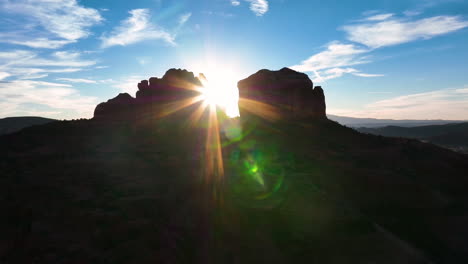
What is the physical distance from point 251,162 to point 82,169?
696 inches

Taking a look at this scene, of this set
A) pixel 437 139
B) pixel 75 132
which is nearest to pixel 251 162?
pixel 75 132

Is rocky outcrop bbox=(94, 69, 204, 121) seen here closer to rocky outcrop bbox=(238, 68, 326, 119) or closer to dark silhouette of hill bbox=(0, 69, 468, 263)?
dark silhouette of hill bbox=(0, 69, 468, 263)

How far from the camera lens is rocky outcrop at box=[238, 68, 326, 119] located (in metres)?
46.9

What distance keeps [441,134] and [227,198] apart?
150856 mm

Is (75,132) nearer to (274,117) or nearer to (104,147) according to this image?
(104,147)

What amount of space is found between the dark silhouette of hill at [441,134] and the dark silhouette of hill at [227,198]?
72478 mm

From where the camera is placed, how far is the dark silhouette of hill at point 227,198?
14148mm

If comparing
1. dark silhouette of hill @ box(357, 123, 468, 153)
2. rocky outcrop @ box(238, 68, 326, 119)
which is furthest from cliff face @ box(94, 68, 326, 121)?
dark silhouette of hill @ box(357, 123, 468, 153)

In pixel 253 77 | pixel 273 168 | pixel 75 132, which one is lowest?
pixel 273 168

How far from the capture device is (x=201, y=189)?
2266cm

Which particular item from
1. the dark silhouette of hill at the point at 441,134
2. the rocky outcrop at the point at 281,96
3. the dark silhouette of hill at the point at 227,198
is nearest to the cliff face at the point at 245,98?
the rocky outcrop at the point at 281,96

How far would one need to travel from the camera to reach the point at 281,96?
4722 centimetres

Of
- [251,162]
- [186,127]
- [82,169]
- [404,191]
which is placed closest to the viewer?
[82,169]

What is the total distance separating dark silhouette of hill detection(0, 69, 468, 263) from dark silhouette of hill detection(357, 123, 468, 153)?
72.5 meters
